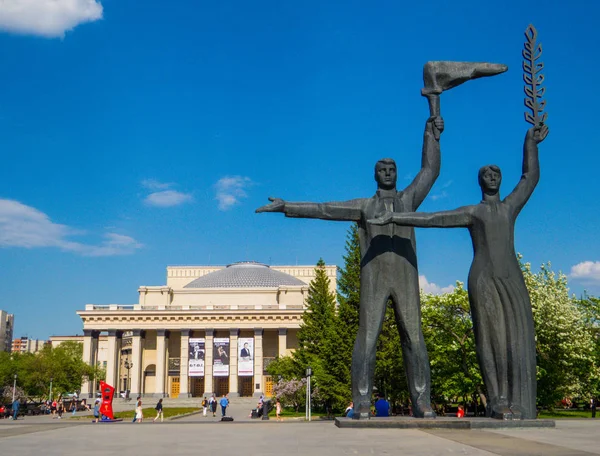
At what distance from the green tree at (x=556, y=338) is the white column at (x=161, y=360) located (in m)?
70.4

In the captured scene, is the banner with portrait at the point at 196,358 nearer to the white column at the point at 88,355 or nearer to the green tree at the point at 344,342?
the white column at the point at 88,355

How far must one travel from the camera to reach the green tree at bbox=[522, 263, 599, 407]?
31422mm

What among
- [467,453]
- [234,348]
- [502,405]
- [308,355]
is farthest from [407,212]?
[234,348]

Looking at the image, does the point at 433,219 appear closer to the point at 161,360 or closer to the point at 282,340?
the point at 282,340

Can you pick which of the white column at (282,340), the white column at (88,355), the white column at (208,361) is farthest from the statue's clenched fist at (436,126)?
the white column at (88,355)

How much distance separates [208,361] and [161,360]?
7194 millimetres

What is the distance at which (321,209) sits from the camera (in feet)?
43.9

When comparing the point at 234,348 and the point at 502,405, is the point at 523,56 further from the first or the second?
the point at 234,348

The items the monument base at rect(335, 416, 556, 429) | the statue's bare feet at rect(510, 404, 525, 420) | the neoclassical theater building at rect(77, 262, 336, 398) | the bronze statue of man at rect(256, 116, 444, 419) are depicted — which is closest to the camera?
the monument base at rect(335, 416, 556, 429)

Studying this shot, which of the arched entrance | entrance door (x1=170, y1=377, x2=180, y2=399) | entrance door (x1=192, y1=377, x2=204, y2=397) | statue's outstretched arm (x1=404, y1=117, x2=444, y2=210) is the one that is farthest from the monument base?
the arched entrance

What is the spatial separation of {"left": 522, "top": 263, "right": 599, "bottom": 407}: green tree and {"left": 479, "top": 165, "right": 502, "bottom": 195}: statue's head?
20087 mm

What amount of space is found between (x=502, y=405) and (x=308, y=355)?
3869cm

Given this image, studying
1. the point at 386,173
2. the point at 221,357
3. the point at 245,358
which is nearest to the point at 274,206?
the point at 386,173

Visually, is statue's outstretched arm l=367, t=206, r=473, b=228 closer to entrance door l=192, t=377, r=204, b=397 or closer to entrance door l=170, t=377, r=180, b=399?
entrance door l=170, t=377, r=180, b=399
